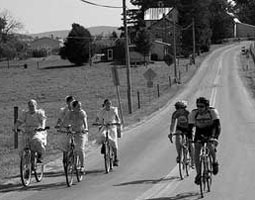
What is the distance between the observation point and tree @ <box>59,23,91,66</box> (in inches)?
4578

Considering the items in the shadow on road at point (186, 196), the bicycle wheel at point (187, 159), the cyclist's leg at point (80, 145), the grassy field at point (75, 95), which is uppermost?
the cyclist's leg at point (80, 145)

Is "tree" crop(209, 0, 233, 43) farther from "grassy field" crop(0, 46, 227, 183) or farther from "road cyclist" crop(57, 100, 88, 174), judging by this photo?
"road cyclist" crop(57, 100, 88, 174)

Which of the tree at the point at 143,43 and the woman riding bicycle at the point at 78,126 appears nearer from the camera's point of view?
the woman riding bicycle at the point at 78,126

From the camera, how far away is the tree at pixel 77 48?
116281 mm

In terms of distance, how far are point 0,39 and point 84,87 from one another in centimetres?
8429

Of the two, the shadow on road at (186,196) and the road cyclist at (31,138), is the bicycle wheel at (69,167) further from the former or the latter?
the shadow on road at (186,196)

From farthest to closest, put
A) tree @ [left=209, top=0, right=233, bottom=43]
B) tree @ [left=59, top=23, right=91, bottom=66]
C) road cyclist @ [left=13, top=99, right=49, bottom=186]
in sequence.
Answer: tree @ [left=209, top=0, right=233, bottom=43]
tree @ [left=59, top=23, right=91, bottom=66]
road cyclist @ [left=13, top=99, right=49, bottom=186]

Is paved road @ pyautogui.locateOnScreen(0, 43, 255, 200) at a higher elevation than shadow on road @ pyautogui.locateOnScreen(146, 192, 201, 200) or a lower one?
lower

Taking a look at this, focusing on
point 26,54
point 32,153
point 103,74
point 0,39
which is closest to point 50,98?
point 103,74

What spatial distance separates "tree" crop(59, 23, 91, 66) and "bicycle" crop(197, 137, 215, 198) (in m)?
104

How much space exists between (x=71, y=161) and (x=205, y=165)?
347 centimetres

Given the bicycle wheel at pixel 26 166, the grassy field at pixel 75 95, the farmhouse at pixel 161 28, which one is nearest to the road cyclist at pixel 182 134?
the bicycle wheel at pixel 26 166

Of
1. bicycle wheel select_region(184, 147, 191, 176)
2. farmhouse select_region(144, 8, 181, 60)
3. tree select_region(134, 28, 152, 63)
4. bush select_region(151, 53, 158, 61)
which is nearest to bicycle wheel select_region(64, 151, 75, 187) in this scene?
bicycle wheel select_region(184, 147, 191, 176)

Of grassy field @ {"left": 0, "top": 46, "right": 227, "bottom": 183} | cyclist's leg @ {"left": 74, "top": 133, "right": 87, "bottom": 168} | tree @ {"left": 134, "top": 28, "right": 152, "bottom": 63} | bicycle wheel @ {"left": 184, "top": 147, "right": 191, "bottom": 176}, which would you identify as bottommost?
grassy field @ {"left": 0, "top": 46, "right": 227, "bottom": 183}
